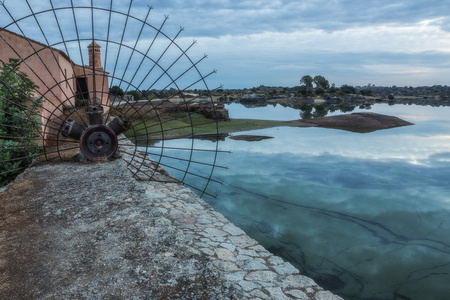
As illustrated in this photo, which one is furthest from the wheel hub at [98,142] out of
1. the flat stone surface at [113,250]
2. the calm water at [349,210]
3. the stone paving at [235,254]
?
the calm water at [349,210]

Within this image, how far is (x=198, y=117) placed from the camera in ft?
82.6

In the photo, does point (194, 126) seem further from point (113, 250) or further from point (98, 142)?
point (113, 250)

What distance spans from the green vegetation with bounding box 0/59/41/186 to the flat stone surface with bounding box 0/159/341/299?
1.39m

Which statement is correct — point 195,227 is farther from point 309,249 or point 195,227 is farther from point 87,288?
point 87,288

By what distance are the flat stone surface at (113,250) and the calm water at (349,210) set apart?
1.43 m

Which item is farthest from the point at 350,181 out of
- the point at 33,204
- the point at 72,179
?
the point at 33,204

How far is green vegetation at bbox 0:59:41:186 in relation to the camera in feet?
25.5

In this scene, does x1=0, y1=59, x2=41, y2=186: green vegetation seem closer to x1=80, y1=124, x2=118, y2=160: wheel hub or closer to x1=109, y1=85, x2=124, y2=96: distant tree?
x1=80, y1=124, x2=118, y2=160: wheel hub

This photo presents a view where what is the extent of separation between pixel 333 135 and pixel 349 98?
49154 mm

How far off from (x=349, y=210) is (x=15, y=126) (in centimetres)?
861

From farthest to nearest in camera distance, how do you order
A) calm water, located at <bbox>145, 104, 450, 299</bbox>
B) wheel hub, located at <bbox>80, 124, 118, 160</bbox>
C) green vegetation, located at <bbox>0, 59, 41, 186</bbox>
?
green vegetation, located at <bbox>0, 59, 41, 186</bbox> < wheel hub, located at <bbox>80, 124, 118, 160</bbox> < calm water, located at <bbox>145, 104, 450, 299</bbox>

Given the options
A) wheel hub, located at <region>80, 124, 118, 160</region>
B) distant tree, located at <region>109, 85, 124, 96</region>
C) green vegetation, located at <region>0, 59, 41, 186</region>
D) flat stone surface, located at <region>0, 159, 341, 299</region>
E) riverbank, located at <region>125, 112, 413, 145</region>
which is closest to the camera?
flat stone surface, located at <region>0, 159, 341, 299</region>

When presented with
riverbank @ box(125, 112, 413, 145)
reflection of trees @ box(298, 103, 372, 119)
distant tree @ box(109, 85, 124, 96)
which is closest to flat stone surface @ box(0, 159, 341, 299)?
distant tree @ box(109, 85, 124, 96)

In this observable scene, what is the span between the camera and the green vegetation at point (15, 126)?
306 inches
